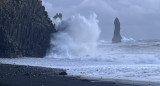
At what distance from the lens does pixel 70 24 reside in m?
55.1

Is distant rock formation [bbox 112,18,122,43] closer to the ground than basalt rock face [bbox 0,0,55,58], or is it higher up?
higher up

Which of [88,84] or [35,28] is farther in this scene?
[35,28]

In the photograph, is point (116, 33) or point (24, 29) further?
point (116, 33)

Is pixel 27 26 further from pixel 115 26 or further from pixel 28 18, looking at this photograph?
pixel 115 26

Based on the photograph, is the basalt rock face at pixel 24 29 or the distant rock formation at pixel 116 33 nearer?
the basalt rock face at pixel 24 29

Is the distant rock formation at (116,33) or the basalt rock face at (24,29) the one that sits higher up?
the distant rock formation at (116,33)

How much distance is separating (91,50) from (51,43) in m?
7.47

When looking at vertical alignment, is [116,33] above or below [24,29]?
above

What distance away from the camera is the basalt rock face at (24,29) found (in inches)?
1609

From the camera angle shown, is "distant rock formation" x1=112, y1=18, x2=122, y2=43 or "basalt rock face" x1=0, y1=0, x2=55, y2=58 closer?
"basalt rock face" x1=0, y1=0, x2=55, y2=58

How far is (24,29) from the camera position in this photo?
144ft

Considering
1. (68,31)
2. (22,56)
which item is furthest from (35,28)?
(68,31)

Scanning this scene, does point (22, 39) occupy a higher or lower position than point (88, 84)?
higher

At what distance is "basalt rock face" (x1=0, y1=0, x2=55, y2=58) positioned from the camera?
134ft
